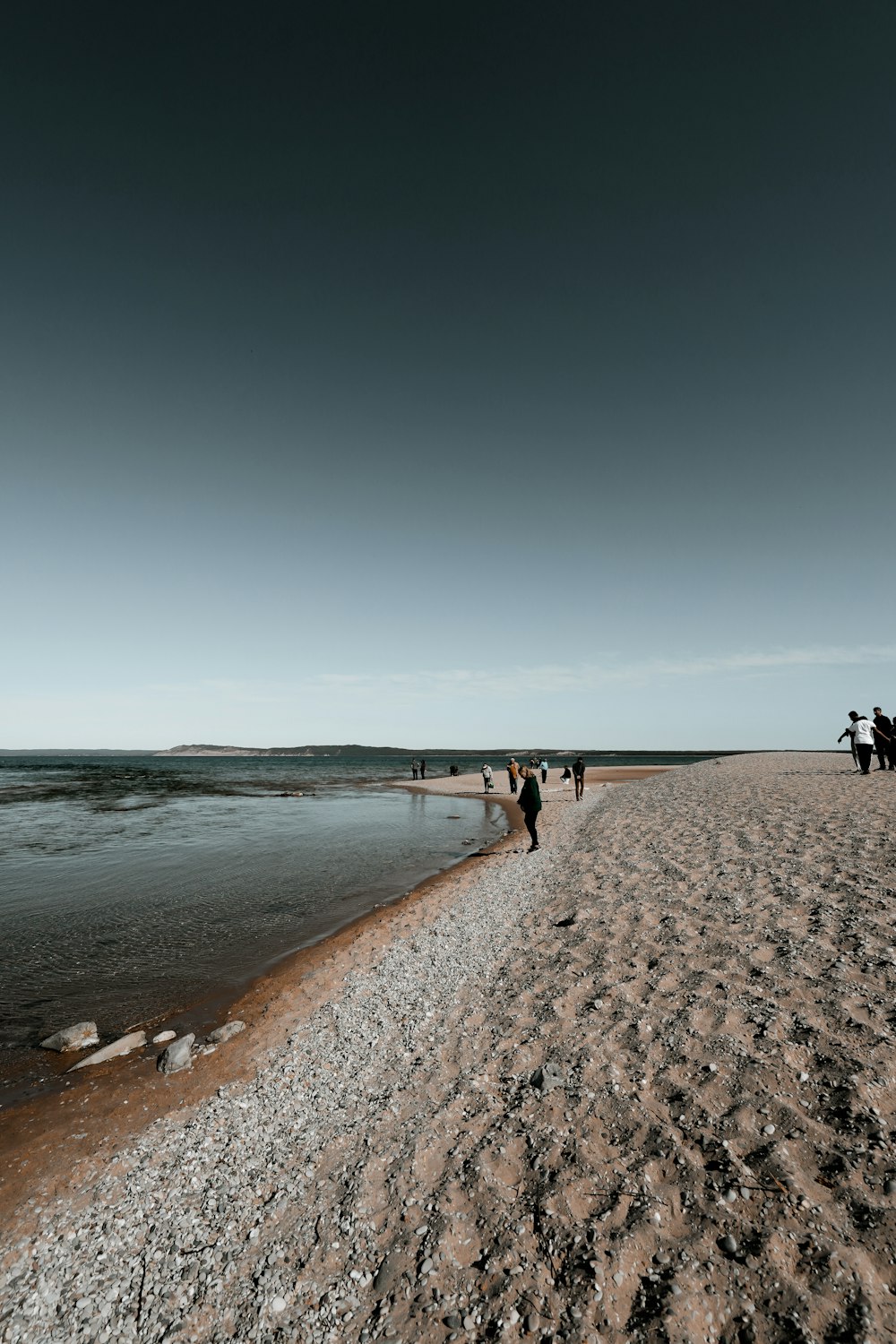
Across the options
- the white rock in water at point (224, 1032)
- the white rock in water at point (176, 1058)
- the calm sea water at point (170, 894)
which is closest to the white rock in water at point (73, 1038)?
the calm sea water at point (170, 894)

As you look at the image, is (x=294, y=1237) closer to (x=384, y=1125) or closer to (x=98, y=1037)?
(x=384, y=1125)

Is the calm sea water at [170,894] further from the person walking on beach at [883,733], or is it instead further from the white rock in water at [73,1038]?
the person walking on beach at [883,733]

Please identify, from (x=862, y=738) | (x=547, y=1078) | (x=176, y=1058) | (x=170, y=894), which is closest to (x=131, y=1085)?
(x=176, y=1058)

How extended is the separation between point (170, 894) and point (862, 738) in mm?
29647

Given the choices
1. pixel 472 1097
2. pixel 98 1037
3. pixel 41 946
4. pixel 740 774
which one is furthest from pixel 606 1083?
pixel 740 774

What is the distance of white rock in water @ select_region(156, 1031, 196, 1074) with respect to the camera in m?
6.84

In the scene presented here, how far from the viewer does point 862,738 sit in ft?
81.8

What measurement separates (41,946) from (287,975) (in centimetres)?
597

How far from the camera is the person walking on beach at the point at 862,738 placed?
24547mm

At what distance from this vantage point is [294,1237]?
4125 millimetres

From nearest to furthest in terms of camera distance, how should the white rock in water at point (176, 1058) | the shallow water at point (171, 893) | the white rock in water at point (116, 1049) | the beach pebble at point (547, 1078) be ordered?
1. the beach pebble at point (547, 1078)
2. the white rock in water at point (176, 1058)
3. the white rock in water at point (116, 1049)
4. the shallow water at point (171, 893)

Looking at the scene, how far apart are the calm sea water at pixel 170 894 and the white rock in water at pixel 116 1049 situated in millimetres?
646

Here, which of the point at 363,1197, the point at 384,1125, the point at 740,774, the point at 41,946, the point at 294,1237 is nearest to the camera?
the point at 294,1237

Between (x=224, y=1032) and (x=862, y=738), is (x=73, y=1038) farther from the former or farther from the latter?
(x=862, y=738)
